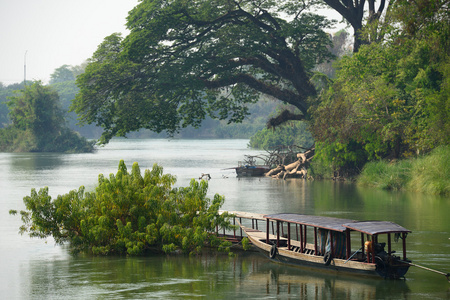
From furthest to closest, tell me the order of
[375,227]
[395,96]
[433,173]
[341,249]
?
1. [395,96]
2. [433,173]
3. [341,249]
4. [375,227]

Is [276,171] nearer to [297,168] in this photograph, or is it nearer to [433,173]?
[297,168]

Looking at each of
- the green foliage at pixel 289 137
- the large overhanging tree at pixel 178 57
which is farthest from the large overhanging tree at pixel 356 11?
the green foliage at pixel 289 137

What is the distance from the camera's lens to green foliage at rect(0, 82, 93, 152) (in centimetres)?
10675

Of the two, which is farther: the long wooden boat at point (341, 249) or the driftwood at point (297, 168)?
the driftwood at point (297, 168)

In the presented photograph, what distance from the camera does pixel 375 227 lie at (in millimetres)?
18672

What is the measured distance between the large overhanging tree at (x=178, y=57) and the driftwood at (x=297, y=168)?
304 inches

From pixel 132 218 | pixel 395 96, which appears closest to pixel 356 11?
pixel 395 96

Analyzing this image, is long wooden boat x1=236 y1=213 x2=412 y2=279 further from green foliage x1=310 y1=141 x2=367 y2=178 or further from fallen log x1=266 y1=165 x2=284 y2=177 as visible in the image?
fallen log x1=266 y1=165 x2=284 y2=177

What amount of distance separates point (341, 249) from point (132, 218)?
7.90m

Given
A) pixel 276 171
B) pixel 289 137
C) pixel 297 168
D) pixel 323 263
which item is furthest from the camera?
pixel 289 137

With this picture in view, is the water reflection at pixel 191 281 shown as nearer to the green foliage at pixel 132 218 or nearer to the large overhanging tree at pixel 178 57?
the green foliage at pixel 132 218

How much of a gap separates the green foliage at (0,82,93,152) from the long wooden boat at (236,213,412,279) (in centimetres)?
8990

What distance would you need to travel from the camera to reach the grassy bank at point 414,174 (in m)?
39.4

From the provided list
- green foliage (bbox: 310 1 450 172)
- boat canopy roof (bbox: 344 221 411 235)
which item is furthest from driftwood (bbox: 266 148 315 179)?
boat canopy roof (bbox: 344 221 411 235)
